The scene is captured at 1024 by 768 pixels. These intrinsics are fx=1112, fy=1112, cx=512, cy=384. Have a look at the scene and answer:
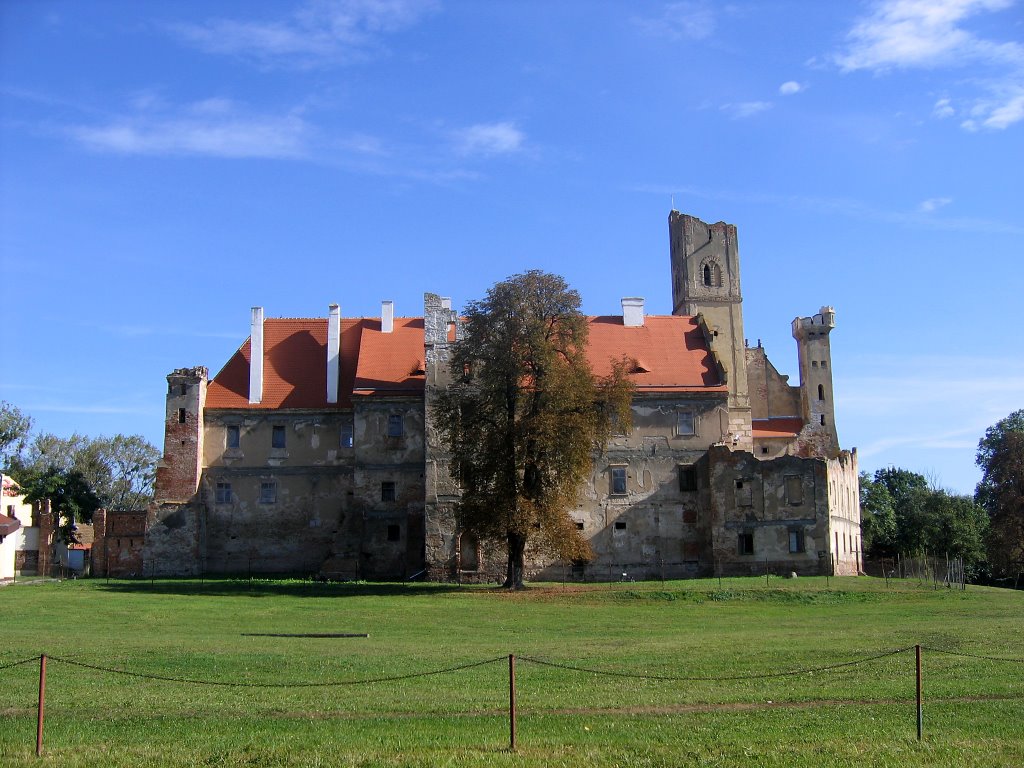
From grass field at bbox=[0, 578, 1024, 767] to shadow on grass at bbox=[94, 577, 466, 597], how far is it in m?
7.39

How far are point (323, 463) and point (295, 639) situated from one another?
30.1m

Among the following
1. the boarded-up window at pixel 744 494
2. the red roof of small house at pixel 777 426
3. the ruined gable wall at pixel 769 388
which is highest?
the ruined gable wall at pixel 769 388

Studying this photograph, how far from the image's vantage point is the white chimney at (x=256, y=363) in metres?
60.3

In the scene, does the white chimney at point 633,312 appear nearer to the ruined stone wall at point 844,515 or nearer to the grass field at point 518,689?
Result: the ruined stone wall at point 844,515

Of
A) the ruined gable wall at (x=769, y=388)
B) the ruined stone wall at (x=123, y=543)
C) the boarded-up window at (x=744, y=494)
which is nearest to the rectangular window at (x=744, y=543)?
the boarded-up window at (x=744, y=494)

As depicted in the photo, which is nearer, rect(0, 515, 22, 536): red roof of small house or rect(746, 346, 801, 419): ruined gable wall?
rect(0, 515, 22, 536): red roof of small house

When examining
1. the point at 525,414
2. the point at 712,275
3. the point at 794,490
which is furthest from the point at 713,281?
the point at 525,414

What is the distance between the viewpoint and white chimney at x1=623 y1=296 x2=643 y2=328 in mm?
64375

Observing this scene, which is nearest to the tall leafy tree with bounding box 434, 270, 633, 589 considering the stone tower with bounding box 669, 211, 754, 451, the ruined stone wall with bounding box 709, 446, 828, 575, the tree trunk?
the tree trunk

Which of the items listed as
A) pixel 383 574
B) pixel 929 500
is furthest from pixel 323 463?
pixel 929 500

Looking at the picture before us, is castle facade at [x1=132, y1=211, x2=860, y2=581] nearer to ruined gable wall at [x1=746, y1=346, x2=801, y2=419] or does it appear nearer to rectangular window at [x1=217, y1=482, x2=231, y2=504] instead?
rectangular window at [x1=217, y1=482, x2=231, y2=504]

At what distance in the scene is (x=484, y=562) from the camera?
55.0 m

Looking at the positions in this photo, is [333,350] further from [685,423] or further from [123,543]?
[685,423]

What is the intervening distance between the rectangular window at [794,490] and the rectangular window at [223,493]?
1142 inches
